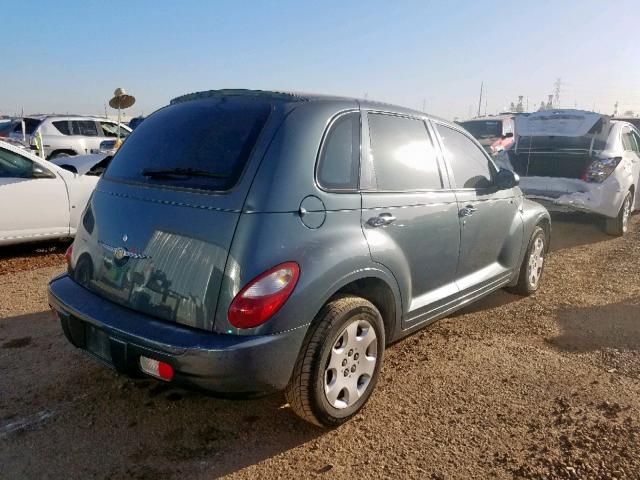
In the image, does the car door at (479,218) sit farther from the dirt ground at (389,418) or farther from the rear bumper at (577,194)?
the rear bumper at (577,194)

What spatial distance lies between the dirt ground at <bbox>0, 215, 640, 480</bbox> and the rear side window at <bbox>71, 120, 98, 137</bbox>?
1099cm

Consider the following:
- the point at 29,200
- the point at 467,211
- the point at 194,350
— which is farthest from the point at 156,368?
the point at 29,200

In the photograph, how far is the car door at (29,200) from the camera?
550 cm

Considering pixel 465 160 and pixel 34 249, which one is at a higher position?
pixel 465 160

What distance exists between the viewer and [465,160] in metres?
3.77

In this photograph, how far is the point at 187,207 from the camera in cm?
246

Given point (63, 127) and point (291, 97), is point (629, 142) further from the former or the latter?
point (63, 127)

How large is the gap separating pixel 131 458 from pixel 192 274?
0.95 metres

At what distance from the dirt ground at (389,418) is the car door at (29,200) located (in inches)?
65.1

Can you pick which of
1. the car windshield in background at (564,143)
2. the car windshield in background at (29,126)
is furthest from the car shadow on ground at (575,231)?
the car windshield in background at (29,126)

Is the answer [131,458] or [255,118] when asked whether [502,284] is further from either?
[131,458]

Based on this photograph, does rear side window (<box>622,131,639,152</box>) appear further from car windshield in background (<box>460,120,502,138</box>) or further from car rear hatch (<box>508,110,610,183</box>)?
car windshield in background (<box>460,120,502,138</box>)

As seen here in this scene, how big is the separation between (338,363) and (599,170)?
597cm

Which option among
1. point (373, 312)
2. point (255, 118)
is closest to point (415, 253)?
point (373, 312)
